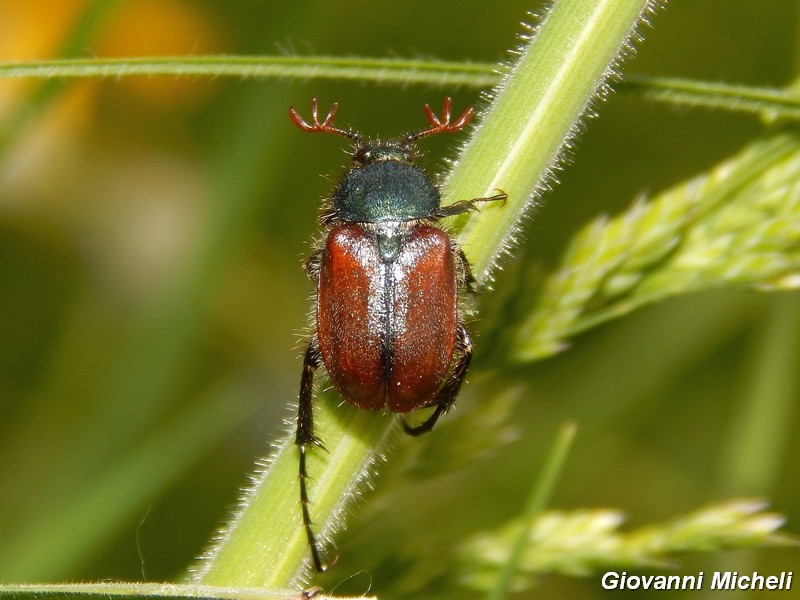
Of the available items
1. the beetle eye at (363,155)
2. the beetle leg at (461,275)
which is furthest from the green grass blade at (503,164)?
the beetle eye at (363,155)

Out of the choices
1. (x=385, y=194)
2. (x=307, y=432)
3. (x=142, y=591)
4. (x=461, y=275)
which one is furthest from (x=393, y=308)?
(x=142, y=591)

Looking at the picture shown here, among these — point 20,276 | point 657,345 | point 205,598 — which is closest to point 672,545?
point 205,598

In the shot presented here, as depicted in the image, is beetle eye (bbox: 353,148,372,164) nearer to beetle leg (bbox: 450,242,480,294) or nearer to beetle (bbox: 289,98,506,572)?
beetle (bbox: 289,98,506,572)

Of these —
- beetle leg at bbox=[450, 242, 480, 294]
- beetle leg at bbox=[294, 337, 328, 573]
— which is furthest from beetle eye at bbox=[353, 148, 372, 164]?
beetle leg at bbox=[294, 337, 328, 573]

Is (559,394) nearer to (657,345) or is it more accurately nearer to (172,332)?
(657,345)

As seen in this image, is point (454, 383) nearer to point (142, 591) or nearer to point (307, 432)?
point (307, 432)

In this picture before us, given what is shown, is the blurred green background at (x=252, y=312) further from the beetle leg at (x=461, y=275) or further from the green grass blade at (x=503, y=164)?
the green grass blade at (x=503, y=164)
